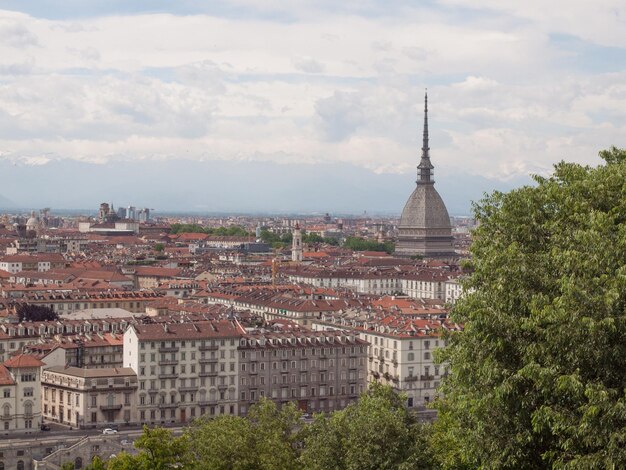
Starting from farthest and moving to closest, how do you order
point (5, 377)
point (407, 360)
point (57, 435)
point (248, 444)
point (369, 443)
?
point (407, 360) → point (5, 377) → point (57, 435) → point (248, 444) → point (369, 443)

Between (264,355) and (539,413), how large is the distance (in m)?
49.2

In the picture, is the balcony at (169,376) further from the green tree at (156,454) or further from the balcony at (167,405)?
the green tree at (156,454)

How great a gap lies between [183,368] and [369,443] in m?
35.6

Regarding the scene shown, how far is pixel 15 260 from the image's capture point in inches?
6417

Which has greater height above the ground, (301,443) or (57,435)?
(301,443)

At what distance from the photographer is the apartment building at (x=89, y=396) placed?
65.0 metres

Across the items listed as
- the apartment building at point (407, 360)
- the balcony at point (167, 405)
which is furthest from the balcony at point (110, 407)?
the apartment building at point (407, 360)

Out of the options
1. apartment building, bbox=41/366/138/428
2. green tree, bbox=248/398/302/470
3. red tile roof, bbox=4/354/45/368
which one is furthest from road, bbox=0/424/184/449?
green tree, bbox=248/398/302/470

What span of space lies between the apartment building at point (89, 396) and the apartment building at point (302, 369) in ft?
24.4

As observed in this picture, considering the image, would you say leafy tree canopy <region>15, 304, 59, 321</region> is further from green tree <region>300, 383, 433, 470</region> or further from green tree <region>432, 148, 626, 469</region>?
green tree <region>432, 148, 626, 469</region>

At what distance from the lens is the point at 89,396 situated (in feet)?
213

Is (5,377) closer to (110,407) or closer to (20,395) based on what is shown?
(20,395)

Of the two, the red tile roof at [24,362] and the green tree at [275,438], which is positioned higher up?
the green tree at [275,438]

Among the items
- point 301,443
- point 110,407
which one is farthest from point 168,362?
point 301,443
